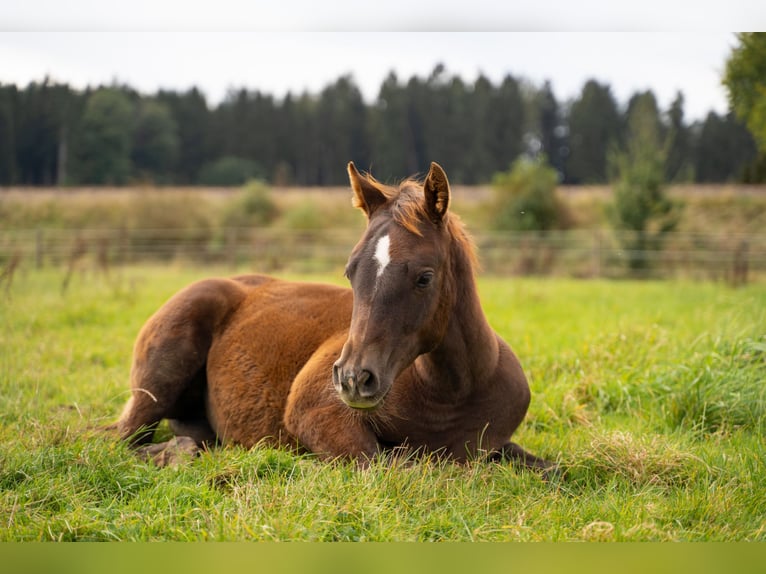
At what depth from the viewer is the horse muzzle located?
3025 mm

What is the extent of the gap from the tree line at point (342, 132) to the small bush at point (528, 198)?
109 inches

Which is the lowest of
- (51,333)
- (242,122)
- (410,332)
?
(51,333)

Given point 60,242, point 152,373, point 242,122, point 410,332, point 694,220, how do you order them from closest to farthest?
point 410,332, point 152,373, point 242,122, point 60,242, point 694,220

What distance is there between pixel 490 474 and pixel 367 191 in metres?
1.70

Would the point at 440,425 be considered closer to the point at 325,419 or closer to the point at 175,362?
the point at 325,419

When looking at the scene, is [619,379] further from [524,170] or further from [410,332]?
[524,170]

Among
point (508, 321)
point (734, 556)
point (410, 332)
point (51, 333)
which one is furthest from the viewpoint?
point (508, 321)

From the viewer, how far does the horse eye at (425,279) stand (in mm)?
3283

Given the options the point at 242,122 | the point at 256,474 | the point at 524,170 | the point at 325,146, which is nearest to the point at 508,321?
the point at 256,474

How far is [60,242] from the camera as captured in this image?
65.6ft

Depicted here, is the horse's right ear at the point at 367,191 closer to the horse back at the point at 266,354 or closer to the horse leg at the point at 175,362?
the horse back at the point at 266,354

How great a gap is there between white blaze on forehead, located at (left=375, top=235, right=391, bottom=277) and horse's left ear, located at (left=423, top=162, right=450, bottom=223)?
0.33 meters

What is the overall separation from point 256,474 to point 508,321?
20.0 feet

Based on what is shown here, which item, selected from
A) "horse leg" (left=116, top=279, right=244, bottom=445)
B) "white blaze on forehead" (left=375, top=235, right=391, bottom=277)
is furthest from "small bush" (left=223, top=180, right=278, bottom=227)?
"white blaze on forehead" (left=375, top=235, right=391, bottom=277)
